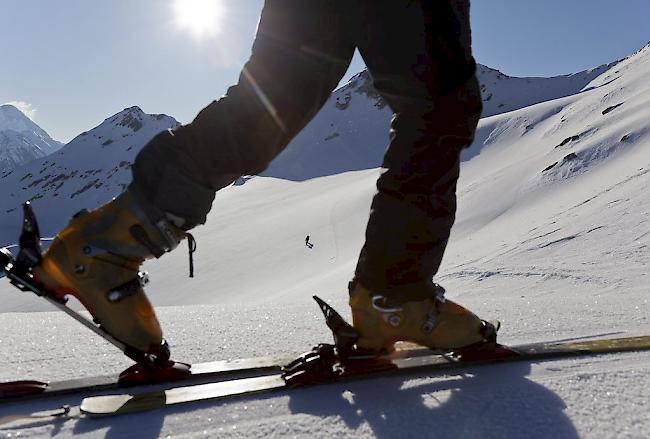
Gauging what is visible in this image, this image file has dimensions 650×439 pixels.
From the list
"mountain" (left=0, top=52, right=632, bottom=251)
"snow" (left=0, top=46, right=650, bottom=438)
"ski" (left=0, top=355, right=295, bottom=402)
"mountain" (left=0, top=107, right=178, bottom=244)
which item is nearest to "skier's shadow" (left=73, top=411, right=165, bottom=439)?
"snow" (left=0, top=46, right=650, bottom=438)

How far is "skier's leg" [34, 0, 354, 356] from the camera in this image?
1098mm

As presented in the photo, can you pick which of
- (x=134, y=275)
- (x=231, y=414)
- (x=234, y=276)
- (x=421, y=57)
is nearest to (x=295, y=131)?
(x=421, y=57)

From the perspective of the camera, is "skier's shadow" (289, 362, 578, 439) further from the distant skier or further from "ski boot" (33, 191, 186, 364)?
"ski boot" (33, 191, 186, 364)

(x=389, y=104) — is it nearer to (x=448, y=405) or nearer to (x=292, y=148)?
(x=448, y=405)

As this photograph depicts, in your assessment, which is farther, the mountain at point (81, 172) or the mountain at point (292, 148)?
the mountain at point (81, 172)

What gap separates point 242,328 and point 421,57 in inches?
40.7

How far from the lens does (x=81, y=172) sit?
305 ft

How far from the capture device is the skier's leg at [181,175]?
1.10m

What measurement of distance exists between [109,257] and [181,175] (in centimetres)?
25

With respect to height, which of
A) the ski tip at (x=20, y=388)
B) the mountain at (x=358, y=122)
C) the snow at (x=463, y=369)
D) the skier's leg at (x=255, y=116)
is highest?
the mountain at (x=358, y=122)

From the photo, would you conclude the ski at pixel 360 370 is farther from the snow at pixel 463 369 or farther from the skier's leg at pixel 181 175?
the skier's leg at pixel 181 175

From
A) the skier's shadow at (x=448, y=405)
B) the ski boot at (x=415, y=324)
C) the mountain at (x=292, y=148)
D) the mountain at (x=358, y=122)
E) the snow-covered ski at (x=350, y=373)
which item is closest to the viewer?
the skier's shadow at (x=448, y=405)

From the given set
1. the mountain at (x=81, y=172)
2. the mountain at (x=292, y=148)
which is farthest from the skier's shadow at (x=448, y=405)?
the mountain at (x=81, y=172)

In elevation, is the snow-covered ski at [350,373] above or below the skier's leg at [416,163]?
below
